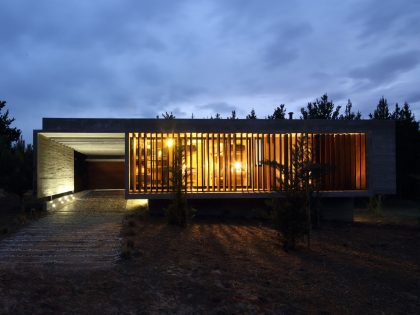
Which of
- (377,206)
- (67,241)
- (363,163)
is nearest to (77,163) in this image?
(67,241)

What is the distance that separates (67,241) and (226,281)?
3.71m

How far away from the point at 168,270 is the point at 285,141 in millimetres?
6914

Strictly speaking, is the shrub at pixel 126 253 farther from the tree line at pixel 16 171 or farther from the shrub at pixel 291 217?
the tree line at pixel 16 171

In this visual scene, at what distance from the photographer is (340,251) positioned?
8492 millimetres

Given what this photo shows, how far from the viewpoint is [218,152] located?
12008 millimetres

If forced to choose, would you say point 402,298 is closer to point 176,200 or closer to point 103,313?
point 103,313

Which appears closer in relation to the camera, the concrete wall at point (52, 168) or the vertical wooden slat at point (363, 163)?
the concrete wall at point (52, 168)

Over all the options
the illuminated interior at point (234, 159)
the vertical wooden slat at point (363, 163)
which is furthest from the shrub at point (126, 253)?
the vertical wooden slat at point (363, 163)

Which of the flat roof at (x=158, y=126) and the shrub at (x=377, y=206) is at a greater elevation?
the flat roof at (x=158, y=126)

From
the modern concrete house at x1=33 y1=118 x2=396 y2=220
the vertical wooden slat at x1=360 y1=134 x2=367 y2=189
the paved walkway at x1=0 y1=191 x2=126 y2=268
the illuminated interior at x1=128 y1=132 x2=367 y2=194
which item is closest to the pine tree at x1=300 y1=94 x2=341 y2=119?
the modern concrete house at x1=33 y1=118 x2=396 y2=220

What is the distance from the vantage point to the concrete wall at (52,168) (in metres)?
11.6

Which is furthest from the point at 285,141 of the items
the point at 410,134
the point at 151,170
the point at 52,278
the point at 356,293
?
the point at 410,134

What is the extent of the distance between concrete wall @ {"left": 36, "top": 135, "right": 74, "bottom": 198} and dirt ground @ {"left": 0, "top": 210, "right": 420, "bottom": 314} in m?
4.07

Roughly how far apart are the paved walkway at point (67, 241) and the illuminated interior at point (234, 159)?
5.55ft
